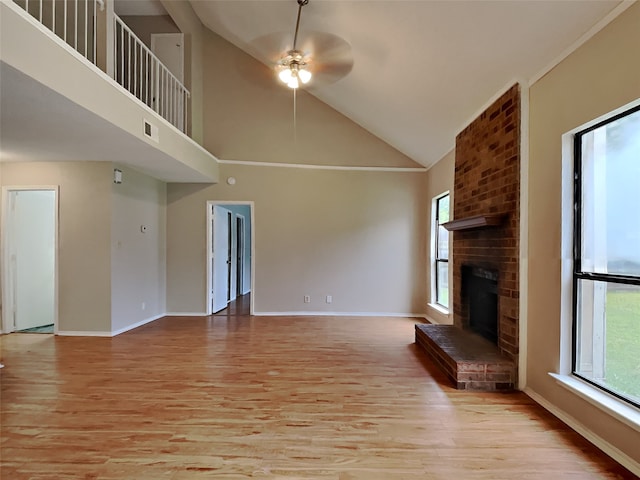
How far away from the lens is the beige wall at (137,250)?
4.65 metres

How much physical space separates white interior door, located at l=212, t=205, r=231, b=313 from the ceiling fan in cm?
279

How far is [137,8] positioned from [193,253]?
3.89m

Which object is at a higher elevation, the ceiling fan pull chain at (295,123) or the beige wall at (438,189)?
the ceiling fan pull chain at (295,123)

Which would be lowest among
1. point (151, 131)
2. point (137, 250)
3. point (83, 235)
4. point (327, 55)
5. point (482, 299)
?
point (482, 299)

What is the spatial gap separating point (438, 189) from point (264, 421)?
14.2 ft

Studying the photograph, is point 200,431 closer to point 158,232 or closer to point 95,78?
point 95,78

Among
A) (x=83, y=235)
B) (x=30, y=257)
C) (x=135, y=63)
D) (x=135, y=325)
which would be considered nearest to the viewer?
(x=135, y=63)

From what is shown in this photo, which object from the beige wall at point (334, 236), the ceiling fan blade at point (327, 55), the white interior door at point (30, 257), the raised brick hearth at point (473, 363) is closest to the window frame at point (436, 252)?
the beige wall at point (334, 236)

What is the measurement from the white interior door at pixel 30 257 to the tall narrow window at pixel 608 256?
5.99 meters

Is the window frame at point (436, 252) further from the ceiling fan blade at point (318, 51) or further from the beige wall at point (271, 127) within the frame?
the ceiling fan blade at point (318, 51)

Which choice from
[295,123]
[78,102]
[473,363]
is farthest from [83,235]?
[473,363]

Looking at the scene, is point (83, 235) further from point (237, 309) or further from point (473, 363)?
point (473, 363)

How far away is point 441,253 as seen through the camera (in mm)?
5500

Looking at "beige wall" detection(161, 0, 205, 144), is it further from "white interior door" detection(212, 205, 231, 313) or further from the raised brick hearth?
the raised brick hearth
